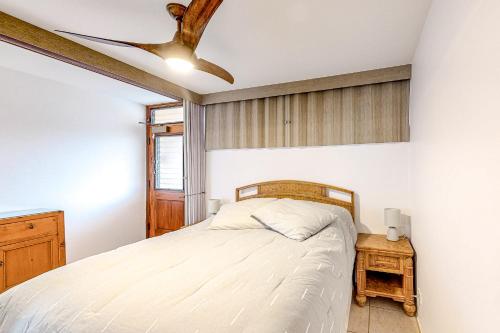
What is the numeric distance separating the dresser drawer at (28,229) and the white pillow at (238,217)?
5.64 feet

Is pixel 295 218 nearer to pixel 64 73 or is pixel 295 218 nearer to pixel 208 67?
pixel 208 67

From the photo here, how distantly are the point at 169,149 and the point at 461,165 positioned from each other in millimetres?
3870

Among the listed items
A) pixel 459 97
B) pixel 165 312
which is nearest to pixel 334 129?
pixel 459 97

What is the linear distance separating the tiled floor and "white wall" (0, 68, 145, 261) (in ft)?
10.8

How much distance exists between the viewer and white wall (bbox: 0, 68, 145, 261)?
2.90m

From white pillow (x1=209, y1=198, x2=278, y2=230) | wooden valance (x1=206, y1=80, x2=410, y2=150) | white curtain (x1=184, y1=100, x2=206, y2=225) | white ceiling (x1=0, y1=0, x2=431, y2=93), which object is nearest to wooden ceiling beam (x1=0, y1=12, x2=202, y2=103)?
white ceiling (x1=0, y1=0, x2=431, y2=93)

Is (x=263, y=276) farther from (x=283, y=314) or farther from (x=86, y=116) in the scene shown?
(x=86, y=116)

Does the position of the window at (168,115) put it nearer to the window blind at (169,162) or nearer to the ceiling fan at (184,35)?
the window blind at (169,162)

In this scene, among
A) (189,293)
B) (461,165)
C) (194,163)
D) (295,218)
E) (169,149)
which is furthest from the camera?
(169,149)

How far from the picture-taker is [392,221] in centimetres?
261

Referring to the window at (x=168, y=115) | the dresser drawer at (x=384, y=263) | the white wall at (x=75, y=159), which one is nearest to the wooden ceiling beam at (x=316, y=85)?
the window at (x=168, y=115)

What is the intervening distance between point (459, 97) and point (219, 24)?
1.52 meters

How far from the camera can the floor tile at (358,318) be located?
7.23ft

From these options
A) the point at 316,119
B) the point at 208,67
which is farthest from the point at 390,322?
the point at 208,67
